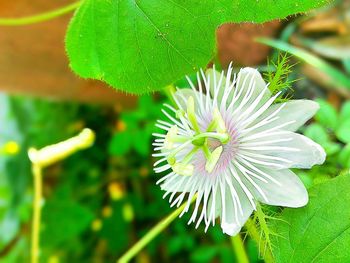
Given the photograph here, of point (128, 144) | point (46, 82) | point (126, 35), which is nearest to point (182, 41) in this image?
point (126, 35)

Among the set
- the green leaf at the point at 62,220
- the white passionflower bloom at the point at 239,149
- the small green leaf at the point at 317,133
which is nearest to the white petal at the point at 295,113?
the white passionflower bloom at the point at 239,149

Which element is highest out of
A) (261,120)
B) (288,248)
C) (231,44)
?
(231,44)

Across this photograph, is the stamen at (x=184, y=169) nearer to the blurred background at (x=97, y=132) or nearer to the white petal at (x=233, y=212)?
the white petal at (x=233, y=212)

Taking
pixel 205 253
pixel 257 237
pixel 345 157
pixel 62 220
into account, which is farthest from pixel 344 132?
pixel 62 220

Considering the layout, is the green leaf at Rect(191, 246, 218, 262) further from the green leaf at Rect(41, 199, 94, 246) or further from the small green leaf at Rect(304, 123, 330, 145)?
the small green leaf at Rect(304, 123, 330, 145)

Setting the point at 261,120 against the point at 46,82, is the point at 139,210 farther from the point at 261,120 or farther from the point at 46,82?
the point at 261,120

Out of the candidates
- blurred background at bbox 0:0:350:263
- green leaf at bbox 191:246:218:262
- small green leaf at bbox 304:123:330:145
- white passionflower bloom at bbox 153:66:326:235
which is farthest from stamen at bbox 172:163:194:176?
green leaf at bbox 191:246:218:262
